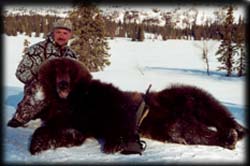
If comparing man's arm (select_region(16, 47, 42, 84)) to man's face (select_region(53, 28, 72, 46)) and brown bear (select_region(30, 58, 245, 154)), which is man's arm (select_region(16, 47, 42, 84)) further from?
brown bear (select_region(30, 58, 245, 154))

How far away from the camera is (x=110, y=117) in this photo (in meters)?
3.78

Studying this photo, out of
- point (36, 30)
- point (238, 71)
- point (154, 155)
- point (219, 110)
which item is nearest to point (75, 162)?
point (154, 155)

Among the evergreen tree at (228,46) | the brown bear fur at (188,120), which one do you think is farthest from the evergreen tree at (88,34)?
the brown bear fur at (188,120)

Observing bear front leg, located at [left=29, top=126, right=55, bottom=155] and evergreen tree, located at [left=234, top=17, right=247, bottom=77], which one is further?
evergreen tree, located at [left=234, top=17, right=247, bottom=77]

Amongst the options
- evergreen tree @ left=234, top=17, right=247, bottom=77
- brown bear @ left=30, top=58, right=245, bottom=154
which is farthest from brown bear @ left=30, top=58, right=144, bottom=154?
evergreen tree @ left=234, top=17, right=247, bottom=77

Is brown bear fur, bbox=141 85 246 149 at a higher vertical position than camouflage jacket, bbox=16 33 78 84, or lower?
lower

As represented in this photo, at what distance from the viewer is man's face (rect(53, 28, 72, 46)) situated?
16.5ft

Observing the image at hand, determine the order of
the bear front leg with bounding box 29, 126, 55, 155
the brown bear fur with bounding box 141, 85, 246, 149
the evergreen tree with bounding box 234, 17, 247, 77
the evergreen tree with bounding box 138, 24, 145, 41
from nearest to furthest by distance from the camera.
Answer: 1. the bear front leg with bounding box 29, 126, 55, 155
2. the brown bear fur with bounding box 141, 85, 246, 149
3. the evergreen tree with bounding box 234, 17, 247, 77
4. the evergreen tree with bounding box 138, 24, 145, 41

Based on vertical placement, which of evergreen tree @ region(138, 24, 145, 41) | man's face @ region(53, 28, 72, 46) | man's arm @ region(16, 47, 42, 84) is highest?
man's face @ region(53, 28, 72, 46)

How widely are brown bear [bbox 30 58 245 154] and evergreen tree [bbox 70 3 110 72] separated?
15.6 metres

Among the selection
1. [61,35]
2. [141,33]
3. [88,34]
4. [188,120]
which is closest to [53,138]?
[188,120]

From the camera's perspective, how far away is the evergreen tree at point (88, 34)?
20.0 m

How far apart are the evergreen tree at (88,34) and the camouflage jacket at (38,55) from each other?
47.0 feet

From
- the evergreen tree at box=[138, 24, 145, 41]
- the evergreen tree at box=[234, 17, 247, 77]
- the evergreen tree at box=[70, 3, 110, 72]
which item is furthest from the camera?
the evergreen tree at box=[138, 24, 145, 41]
